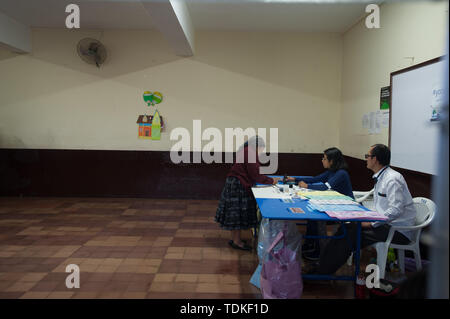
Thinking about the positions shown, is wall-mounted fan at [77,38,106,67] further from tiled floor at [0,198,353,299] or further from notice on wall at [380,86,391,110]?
notice on wall at [380,86,391,110]

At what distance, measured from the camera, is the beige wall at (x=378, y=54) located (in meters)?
3.27

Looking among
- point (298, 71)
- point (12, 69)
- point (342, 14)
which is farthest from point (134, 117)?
point (342, 14)

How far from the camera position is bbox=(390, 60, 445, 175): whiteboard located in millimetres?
3086

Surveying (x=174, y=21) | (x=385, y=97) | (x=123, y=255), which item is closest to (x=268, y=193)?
(x=123, y=255)

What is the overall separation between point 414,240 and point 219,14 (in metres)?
4.22

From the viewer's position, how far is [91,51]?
560cm

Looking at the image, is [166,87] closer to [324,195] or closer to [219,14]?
[219,14]

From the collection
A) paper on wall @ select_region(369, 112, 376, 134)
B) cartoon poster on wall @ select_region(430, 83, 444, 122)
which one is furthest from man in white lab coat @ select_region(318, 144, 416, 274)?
paper on wall @ select_region(369, 112, 376, 134)

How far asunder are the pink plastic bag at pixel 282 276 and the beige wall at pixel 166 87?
381cm
